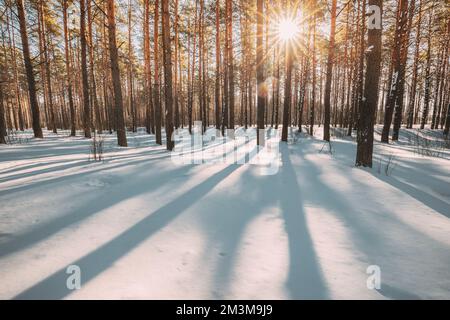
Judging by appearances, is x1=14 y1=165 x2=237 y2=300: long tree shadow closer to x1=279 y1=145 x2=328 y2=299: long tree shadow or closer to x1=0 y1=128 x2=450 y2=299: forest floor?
x1=0 y1=128 x2=450 y2=299: forest floor

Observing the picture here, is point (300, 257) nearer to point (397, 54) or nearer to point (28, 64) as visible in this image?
point (397, 54)

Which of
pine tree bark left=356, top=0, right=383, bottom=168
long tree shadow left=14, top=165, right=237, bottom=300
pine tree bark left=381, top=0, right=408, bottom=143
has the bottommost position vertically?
long tree shadow left=14, top=165, right=237, bottom=300

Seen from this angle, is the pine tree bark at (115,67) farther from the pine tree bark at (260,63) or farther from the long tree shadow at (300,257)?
the long tree shadow at (300,257)

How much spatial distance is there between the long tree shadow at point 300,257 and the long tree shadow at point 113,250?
131 centimetres

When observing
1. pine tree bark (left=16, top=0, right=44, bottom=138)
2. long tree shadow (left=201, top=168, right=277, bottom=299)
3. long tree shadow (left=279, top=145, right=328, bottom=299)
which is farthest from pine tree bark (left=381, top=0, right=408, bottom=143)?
pine tree bark (left=16, top=0, right=44, bottom=138)

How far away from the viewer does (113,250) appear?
211 cm

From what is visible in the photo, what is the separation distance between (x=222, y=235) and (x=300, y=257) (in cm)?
79

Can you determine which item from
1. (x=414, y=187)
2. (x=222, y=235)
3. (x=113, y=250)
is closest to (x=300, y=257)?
Result: (x=222, y=235)

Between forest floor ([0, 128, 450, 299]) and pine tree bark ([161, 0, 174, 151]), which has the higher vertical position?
pine tree bark ([161, 0, 174, 151])

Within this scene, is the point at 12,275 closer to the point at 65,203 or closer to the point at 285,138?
the point at 65,203

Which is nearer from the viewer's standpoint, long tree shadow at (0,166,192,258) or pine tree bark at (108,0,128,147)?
long tree shadow at (0,166,192,258)

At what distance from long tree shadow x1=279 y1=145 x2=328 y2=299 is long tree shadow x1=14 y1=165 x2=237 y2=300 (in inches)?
51.4

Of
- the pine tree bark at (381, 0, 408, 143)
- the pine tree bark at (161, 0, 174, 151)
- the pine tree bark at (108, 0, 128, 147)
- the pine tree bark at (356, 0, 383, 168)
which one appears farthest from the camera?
the pine tree bark at (381, 0, 408, 143)

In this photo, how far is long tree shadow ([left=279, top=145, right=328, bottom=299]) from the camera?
1.65 metres
